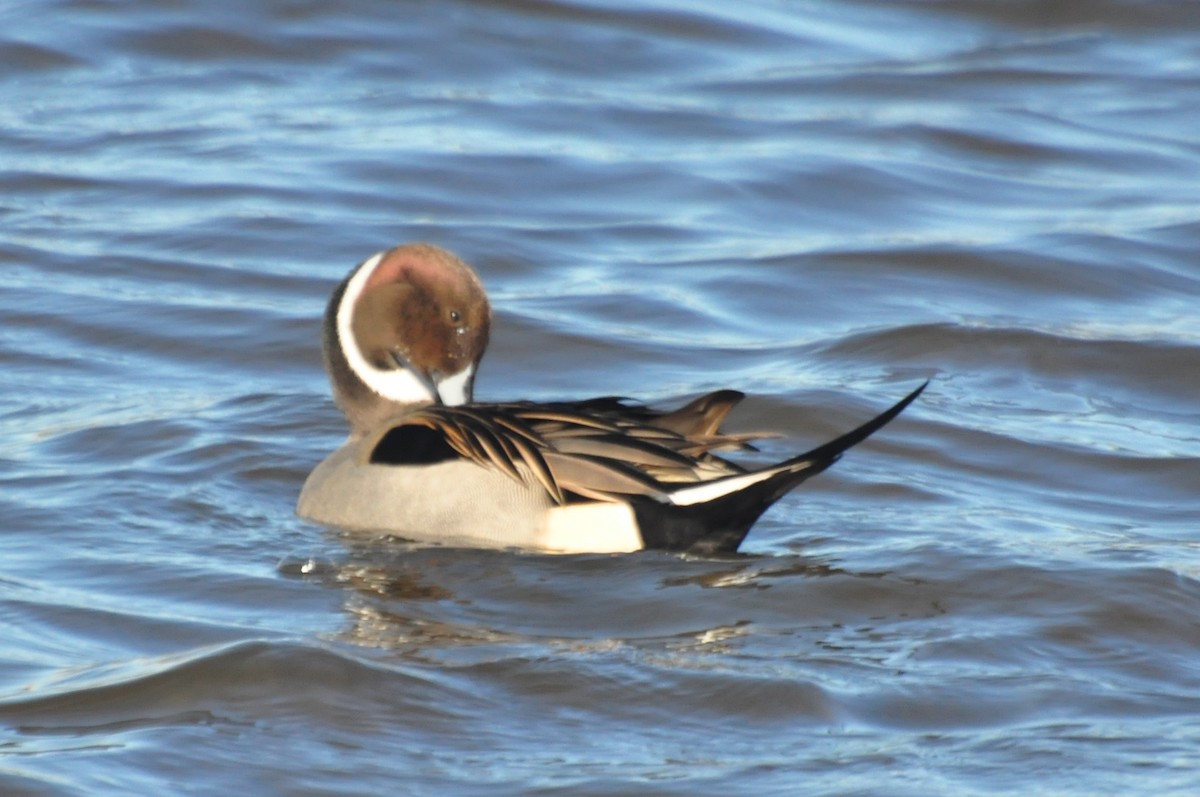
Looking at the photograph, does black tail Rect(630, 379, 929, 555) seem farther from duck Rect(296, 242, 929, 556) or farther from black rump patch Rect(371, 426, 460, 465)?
black rump patch Rect(371, 426, 460, 465)

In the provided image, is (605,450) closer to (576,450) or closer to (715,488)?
(576,450)

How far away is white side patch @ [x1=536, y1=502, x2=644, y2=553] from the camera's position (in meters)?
5.95

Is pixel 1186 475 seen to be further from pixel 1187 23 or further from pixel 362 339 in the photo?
pixel 1187 23

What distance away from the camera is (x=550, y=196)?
1126cm

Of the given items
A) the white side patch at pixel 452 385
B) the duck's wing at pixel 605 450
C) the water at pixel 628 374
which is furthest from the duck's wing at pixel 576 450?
the white side patch at pixel 452 385

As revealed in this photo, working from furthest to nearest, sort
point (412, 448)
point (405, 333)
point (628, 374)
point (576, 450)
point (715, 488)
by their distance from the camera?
point (628, 374), point (405, 333), point (412, 448), point (576, 450), point (715, 488)

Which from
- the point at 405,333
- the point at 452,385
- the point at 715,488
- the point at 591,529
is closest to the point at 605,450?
the point at 591,529

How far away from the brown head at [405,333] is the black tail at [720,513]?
3.38ft

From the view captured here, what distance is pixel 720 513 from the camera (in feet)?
19.4

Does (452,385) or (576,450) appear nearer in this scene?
(576,450)

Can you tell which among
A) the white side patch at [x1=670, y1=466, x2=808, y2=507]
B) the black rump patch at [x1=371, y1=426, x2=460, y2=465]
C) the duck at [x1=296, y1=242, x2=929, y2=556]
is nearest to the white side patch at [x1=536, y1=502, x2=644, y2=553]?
the duck at [x1=296, y1=242, x2=929, y2=556]

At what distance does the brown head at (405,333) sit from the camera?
6.65m

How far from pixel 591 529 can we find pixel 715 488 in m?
0.40

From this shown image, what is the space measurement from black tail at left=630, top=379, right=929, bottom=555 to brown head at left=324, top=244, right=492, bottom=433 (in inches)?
40.5
